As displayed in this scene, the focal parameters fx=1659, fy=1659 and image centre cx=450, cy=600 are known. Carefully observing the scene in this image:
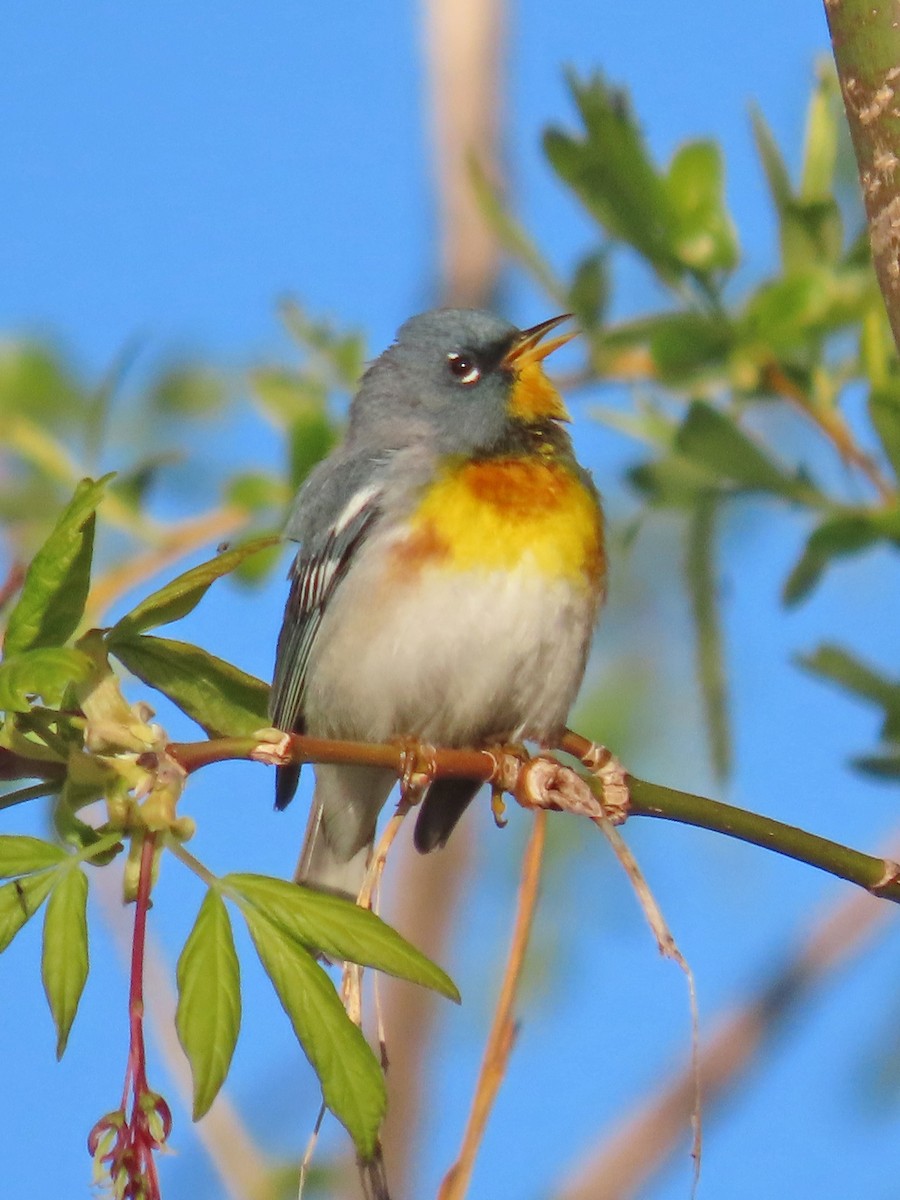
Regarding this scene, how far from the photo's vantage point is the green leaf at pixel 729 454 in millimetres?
2633

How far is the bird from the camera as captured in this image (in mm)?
3281

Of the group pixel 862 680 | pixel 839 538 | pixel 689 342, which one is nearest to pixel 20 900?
pixel 862 680

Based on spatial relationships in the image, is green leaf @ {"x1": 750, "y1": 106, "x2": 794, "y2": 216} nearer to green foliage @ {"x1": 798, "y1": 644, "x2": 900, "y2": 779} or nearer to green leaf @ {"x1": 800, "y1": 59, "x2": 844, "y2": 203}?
green leaf @ {"x1": 800, "y1": 59, "x2": 844, "y2": 203}

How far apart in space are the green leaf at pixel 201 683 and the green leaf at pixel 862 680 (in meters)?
1.02

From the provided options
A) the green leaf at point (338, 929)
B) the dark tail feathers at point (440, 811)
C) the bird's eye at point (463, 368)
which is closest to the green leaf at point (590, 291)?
the bird's eye at point (463, 368)

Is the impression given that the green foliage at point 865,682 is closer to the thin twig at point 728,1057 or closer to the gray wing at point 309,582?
the gray wing at point 309,582

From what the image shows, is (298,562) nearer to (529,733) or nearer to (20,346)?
(529,733)

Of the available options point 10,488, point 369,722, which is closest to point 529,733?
point 369,722

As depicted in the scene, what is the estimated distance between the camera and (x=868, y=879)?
175 centimetres

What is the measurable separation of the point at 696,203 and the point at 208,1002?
176 cm

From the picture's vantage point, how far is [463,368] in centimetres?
388

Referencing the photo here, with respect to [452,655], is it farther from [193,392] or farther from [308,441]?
[193,392]

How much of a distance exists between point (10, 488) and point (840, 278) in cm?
173

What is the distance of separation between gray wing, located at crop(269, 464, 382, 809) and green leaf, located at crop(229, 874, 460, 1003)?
5.88ft
